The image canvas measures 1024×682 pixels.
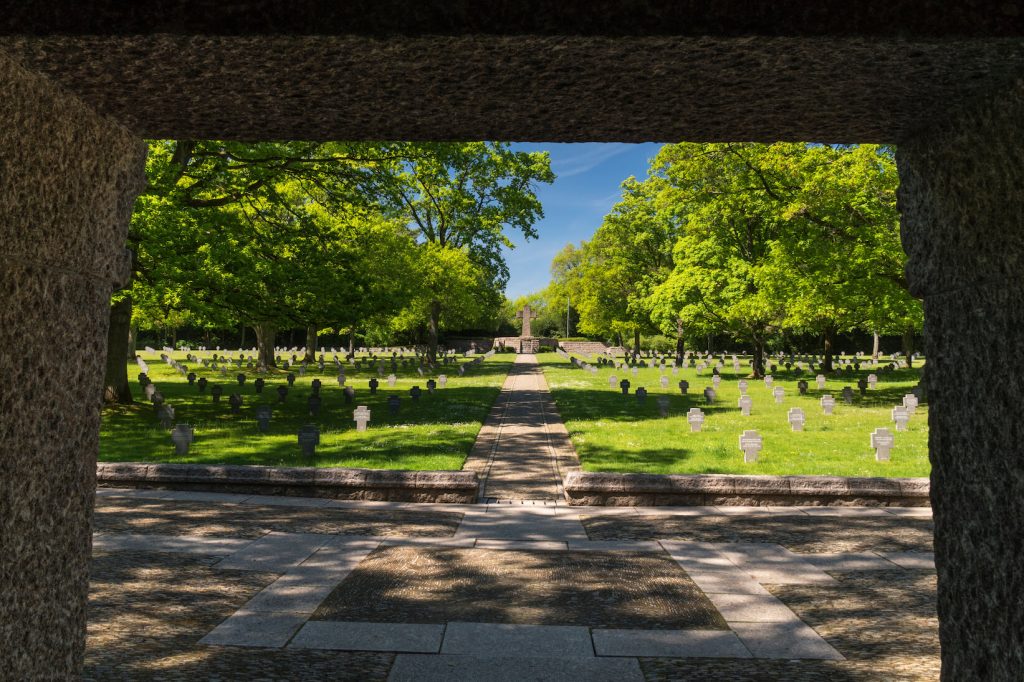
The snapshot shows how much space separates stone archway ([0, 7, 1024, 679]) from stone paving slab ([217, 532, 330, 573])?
383 cm

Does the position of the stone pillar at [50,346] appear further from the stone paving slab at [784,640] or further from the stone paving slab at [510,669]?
the stone paving slab at [784,640]

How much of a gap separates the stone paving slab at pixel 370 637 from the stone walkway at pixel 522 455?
4.80m

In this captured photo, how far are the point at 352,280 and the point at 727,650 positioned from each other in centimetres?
1508

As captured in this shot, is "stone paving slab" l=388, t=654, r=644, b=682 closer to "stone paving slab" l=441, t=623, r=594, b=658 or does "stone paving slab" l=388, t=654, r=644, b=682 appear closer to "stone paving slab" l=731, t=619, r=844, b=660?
"stone paving slab" l=441, t=623, r=594, b=658

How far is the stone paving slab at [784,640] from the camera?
13.6 feet

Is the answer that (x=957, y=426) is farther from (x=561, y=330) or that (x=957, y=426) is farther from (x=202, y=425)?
(x=561, y=330)

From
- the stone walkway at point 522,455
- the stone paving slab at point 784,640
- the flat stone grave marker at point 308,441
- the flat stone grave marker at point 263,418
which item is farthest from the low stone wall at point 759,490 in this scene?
the flat stone grave marker at point 263,418

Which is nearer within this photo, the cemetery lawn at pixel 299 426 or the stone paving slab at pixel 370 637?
the stone paving slab at pixel 370 637

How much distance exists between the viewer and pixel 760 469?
1095 centimetres

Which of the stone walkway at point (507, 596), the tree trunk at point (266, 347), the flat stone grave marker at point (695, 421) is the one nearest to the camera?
the stone walkway at point (507, 596)

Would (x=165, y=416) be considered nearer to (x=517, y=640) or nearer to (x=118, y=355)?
(x=118, y=355)

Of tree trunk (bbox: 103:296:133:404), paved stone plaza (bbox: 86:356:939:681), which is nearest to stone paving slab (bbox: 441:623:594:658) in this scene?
paved stone plaza (bbox: 86:356:939:681)

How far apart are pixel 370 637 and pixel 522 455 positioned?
8.68 metres

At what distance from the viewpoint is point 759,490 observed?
8.80m
